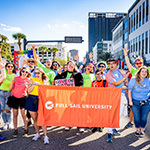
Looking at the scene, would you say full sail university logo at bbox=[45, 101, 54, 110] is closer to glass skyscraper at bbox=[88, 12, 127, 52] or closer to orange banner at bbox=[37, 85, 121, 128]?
orange banner at bbox=[37, 85, 121, 128]

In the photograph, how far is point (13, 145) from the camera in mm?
3758

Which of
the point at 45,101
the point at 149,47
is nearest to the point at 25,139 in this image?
the point at 45,101

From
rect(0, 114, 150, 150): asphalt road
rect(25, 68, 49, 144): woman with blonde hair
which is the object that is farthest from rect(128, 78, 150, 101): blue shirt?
rect(25, 68, 49, 144): woman with blonde hair

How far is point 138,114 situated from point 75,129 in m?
1.93

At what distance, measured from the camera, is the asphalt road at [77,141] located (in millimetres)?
3684

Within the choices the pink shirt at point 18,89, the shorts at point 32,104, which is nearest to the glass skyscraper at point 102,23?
the pink shirt at point 18,89

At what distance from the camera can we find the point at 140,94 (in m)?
4.18

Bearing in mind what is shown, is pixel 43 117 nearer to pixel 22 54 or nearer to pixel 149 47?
pixel 22 54

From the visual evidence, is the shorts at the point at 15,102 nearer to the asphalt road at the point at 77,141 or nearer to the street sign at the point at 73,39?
the asphalt road at the point at 77,141

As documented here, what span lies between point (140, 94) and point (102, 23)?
174m

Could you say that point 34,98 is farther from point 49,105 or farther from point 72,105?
point 72,105

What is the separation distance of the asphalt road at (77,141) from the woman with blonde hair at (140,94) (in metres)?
0.43

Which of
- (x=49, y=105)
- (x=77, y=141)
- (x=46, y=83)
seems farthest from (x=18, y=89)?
(x=77, y=141)

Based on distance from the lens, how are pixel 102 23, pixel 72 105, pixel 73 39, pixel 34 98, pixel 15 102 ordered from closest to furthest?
pixel 72 105, pixel 34 98, pixel 15 102, pixel 73 39, pixel 102 23
